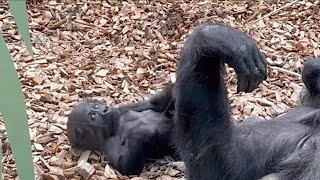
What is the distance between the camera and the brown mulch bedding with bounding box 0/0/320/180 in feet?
5.61

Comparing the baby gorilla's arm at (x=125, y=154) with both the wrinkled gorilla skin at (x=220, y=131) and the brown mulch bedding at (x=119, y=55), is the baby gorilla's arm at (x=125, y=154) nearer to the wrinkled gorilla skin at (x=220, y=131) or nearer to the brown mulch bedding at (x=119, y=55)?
the brown mulch bedding at (x=119, y=55)

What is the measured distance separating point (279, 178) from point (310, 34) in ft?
4.12

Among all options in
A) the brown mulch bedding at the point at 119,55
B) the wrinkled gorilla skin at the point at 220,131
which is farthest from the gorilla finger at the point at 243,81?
the brown mulch bedding at the point at 119,55

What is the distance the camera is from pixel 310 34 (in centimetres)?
236

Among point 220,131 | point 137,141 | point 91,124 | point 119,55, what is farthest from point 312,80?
point 119,55

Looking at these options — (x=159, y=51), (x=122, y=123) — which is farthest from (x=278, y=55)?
(x=122, y=123)

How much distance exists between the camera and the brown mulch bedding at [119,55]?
1710 mm

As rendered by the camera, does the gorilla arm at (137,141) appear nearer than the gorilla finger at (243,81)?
No

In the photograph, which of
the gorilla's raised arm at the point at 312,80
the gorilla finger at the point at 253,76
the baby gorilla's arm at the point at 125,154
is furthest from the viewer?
the baby gorilla's arm at the point at 125,154

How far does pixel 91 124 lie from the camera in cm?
173

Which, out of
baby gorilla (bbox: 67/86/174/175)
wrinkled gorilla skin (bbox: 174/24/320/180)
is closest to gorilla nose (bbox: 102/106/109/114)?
baby gorilla (bbox: 67/86/174/175)

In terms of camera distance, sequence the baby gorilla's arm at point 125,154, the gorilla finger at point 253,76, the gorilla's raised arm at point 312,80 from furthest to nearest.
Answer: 1. the baby gorilla's arm at point 125,154
2. the gorilla's raised arm at point 312,80
3. the gorilla finger at point 253,76

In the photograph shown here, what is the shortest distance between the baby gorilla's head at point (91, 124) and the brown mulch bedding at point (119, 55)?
0.13ft

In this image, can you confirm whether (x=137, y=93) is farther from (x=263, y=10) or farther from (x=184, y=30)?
(x=263, y=10)
